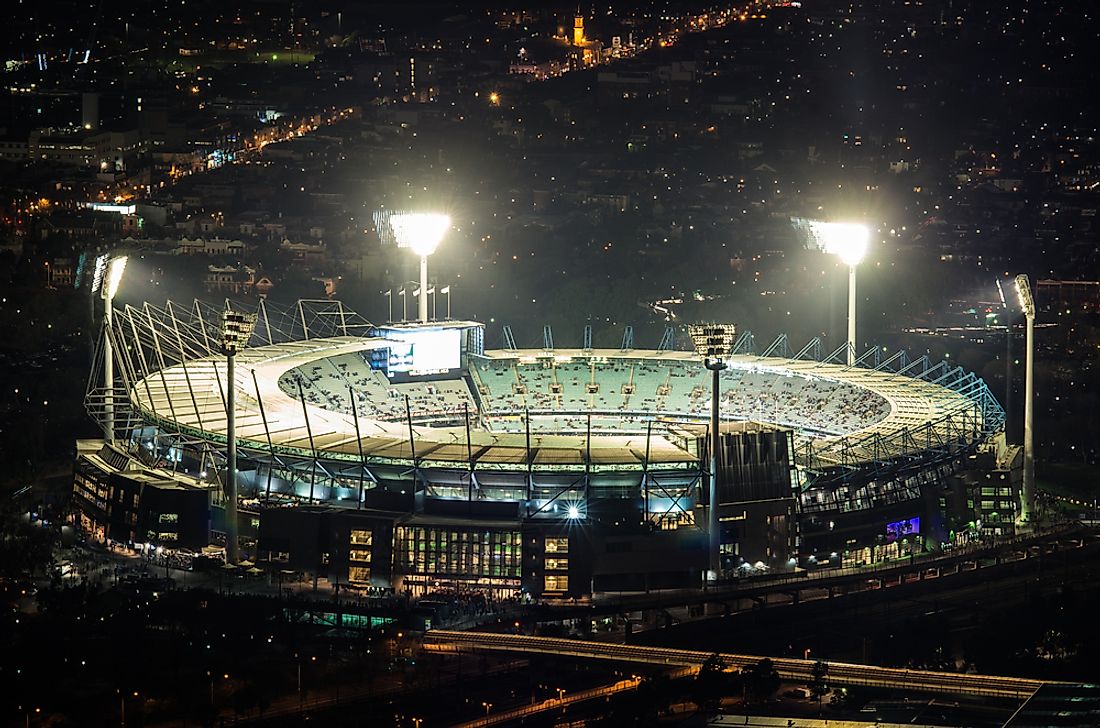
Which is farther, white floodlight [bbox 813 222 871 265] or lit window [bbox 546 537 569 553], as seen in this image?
white floodlight [bbox 813 222 871 265]

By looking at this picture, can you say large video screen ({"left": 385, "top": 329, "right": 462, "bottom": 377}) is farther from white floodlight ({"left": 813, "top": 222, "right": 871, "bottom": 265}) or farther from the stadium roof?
white floodlight ({"left": 813, "top": 222, "right": 871, "bottom": 265})

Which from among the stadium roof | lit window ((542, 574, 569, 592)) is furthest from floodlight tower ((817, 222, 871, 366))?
lit window ((542, 574, 569, 592))

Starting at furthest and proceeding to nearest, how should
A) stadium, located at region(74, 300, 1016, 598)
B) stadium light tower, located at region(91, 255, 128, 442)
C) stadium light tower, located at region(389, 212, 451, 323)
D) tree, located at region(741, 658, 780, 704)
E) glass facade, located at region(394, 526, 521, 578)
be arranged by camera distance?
stadium light tower, located at region(389, 212, 451, 323), stadium light tower, located at region(91, 255, 128, 442), stadium, located at region(74, 300, 1016, 598), glass facade, located at region(394, 526, 521, 578), tree, located at region(741, 658, 780, 704)

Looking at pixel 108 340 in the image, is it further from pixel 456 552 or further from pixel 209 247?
pixel 209 247

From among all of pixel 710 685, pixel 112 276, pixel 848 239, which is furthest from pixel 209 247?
pixel 710 685

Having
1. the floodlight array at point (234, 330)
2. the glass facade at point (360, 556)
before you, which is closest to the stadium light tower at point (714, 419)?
the glass facade at point (360, 556)

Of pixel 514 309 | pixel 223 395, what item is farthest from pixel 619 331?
pixel 223 395
